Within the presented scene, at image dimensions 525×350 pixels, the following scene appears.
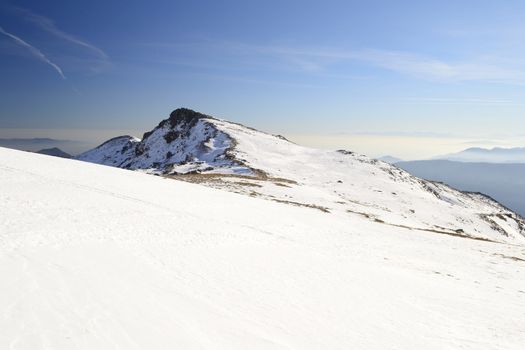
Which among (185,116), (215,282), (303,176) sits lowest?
(215,282)

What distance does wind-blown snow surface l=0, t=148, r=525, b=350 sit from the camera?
331 inches

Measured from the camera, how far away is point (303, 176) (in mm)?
81500

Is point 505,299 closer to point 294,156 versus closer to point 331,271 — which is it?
point 331,271

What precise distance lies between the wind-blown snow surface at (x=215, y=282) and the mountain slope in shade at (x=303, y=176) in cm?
1758

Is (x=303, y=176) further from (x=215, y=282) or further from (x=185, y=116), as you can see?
(x=215, y=282)

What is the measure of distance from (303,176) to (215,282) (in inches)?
2768

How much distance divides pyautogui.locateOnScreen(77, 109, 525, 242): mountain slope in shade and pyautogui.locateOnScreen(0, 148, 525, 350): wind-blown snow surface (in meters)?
17.6

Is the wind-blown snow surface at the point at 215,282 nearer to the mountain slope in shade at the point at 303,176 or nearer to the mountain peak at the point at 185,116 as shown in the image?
the mountain slope in shade at the point at 303,176

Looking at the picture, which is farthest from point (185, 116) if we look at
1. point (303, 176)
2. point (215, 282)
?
point (215, 282)

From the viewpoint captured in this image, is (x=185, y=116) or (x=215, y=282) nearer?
(x=215, y=282)

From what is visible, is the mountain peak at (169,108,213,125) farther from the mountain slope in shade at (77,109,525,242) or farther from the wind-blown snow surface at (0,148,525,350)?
the wind-blown snow surface at (0,148,525,350)

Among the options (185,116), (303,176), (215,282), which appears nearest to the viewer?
(215,282)

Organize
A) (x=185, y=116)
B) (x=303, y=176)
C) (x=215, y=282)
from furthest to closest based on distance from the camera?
(x=185, y=116)
(x=303, y=176)
(x=215, y=282)

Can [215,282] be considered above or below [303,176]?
below
